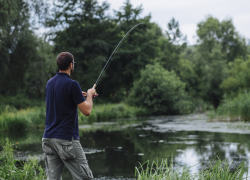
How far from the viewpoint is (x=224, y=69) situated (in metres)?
43.1

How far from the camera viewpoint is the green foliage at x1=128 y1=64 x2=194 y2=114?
30203 millimetres

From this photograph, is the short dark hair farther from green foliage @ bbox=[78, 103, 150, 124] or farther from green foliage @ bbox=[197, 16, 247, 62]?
green foliage @ bbox=[197, 16, 247, 62]

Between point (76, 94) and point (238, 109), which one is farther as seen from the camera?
point (238, 109)

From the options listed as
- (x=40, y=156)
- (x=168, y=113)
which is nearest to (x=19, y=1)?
(x=168, y=113)

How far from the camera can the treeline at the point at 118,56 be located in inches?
1008

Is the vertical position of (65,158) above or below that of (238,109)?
above

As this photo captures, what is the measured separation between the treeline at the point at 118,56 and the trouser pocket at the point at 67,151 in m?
20.2

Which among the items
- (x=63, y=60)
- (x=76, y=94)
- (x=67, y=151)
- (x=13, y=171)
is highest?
(x=63, y=60)

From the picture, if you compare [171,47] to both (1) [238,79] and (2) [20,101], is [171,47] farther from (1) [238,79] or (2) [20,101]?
(2) [20,101]

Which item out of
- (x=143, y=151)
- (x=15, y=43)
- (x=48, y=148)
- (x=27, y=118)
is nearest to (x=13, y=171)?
(x=48, y=148)

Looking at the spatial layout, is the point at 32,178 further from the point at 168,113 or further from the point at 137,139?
the point at 168,113

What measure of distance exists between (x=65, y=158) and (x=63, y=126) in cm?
35

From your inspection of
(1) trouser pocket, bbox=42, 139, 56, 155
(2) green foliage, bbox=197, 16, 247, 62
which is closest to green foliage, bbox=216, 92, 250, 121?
(1) trouser pocket, bbox=42, 139, 56, 155

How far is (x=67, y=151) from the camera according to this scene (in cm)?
341
